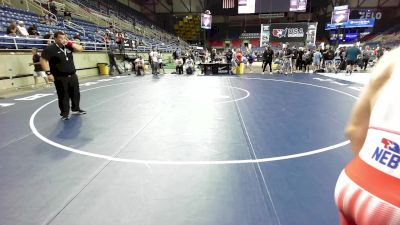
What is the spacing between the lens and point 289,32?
2528 cm

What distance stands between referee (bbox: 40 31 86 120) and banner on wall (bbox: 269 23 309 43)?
22.8m

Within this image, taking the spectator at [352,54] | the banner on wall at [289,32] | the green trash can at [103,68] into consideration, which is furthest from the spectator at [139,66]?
the banner on wall at [289,32]

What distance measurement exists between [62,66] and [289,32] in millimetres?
23624

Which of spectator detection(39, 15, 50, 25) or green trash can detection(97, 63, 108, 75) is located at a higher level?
spectator detection(39, 15, 50, 25)

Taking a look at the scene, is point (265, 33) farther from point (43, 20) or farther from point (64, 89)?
point (64, 89)

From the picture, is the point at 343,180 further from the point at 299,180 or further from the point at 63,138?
the point at 63,138

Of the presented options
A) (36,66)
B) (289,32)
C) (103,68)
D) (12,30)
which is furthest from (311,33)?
(12,30)

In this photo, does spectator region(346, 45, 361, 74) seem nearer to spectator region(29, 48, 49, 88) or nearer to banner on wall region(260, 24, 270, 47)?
banner on wall region(260, 24, 270, 47)

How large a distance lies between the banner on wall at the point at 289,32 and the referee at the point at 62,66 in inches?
896

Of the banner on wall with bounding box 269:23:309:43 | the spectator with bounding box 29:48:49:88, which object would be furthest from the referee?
the banner on wall with bounding box 269:23:309:43

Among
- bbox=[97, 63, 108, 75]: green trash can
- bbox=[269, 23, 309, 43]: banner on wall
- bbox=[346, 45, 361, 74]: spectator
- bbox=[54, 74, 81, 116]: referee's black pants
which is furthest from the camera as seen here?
bbox=[269, 23, 309, 43]: banner on wall

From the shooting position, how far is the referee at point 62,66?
6.07 m

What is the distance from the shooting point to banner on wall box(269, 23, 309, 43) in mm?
24812

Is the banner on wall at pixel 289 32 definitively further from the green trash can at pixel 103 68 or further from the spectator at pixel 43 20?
the spectator at pixel 43 20
